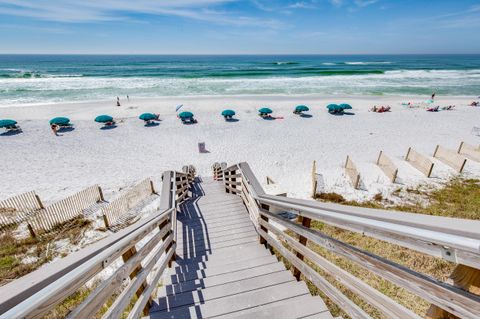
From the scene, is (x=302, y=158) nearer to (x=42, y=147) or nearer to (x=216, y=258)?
(x=216, y=258)

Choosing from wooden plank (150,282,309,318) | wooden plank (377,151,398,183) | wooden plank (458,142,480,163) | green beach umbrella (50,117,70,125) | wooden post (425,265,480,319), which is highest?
wooden post (425,265,480,319)

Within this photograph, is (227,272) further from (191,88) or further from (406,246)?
(191,88)

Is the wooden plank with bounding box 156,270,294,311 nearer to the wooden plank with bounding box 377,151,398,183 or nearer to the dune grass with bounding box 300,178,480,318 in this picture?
the dune grass with bounding box 300,178,480,318

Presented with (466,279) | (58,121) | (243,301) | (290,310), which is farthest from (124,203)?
(58,121)

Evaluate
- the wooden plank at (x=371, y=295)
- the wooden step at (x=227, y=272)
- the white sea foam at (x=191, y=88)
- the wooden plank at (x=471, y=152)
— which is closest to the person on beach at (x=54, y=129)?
the white sea foam at (x=191, y=88)

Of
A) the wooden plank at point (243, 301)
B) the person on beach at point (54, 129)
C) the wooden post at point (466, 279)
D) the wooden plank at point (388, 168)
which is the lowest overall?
the wooden plank at point (388, 168)

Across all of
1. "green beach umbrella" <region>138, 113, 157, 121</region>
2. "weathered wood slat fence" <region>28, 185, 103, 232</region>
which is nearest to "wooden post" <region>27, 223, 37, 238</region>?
"weathered wood slat fence" <region>28, 185, 103, 232</region>

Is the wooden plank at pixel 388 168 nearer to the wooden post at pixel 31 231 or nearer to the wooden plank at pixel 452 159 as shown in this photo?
the wooden plank at pixel 452 159
